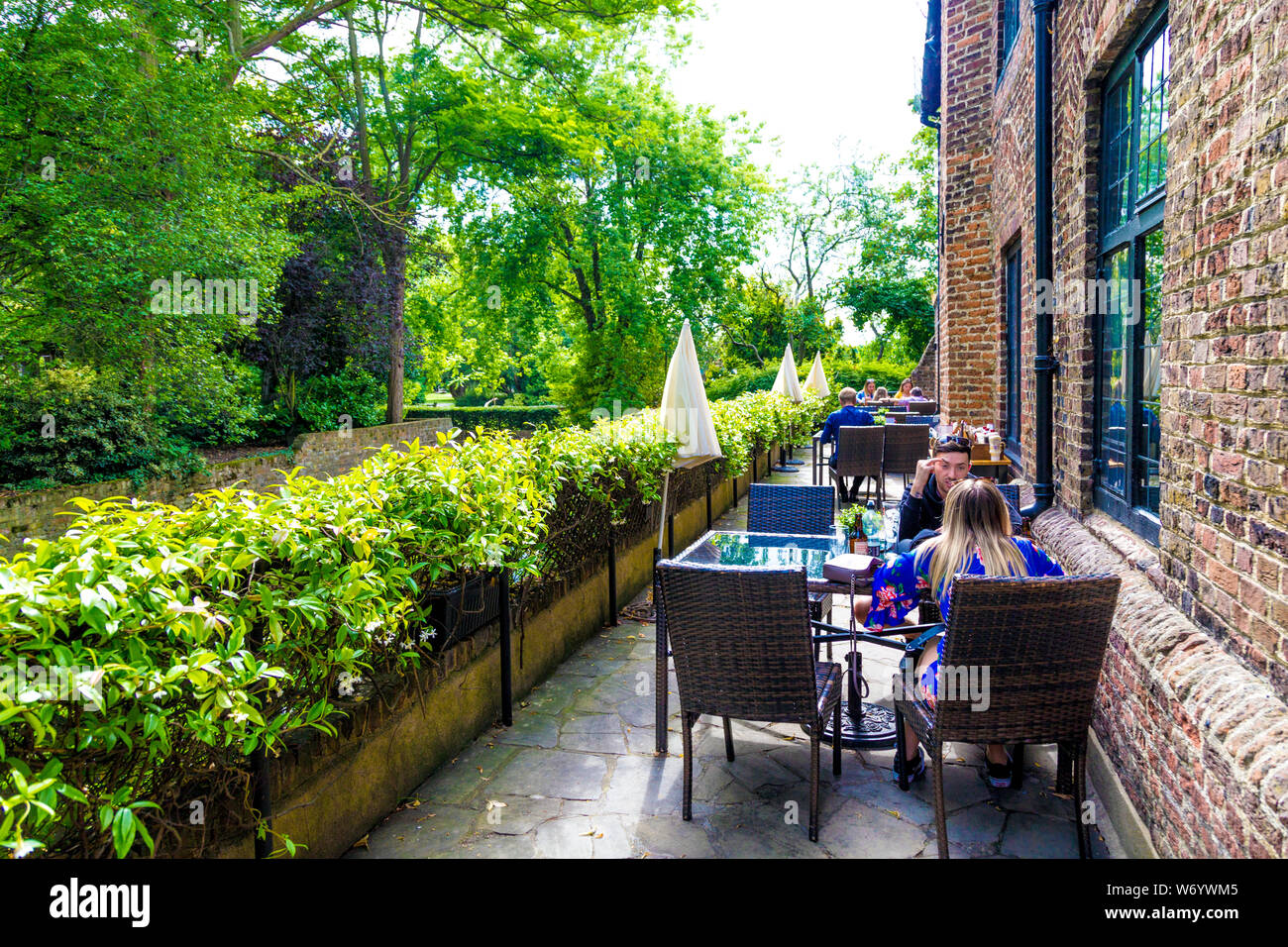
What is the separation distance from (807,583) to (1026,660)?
953 millimetres

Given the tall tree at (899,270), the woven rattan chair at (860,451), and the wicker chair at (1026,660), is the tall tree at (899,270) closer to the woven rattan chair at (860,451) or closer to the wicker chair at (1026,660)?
the woven rattan chair at (860,451)

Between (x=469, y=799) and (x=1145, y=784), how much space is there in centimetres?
275

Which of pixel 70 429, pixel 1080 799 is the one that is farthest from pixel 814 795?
pixel 70 429

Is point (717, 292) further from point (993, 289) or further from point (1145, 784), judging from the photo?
point (1145, 784)

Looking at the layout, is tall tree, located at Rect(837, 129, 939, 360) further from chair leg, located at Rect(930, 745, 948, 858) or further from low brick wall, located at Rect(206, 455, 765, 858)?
chair leg, located at Rect(930, 745, 948, 858)

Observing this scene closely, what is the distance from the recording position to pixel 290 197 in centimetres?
1500

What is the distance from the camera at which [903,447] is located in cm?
1119

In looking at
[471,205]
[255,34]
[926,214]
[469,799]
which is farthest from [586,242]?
[469,799]

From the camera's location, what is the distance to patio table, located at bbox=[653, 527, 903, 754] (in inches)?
162

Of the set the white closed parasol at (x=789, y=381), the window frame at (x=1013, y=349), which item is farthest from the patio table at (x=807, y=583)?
the white closed parasol at (x=789, y=381)

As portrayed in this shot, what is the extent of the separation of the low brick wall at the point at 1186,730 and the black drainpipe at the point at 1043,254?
5.88ft

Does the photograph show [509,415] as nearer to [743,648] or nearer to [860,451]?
[860,451]

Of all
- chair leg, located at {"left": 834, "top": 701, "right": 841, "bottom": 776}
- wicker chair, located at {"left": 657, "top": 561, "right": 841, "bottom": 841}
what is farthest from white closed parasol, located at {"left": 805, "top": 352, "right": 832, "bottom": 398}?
wicker chair, located at {"left": 657, "top": 561, "right": 841, "bottom": 841}

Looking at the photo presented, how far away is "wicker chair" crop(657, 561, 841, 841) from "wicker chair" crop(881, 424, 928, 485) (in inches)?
317
